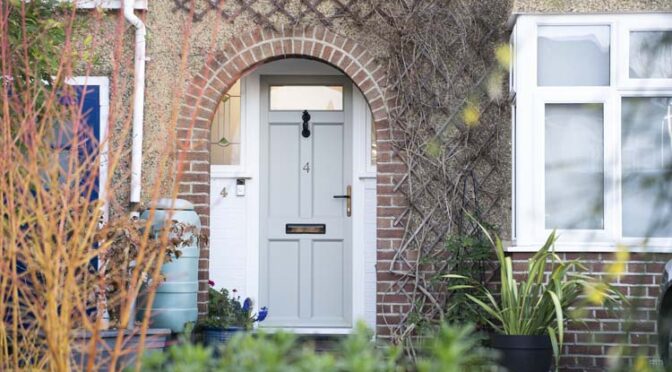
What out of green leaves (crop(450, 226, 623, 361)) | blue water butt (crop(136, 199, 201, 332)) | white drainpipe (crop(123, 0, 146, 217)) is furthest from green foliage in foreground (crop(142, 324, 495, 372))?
white drainpipe (crop(123, 0, 146, 217))

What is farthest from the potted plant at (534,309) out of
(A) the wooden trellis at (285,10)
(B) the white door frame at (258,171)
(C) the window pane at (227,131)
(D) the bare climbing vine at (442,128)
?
(C) the window pane at (227,131)

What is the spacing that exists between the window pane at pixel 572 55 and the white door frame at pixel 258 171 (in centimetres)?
184

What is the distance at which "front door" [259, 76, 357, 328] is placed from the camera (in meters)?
8.67

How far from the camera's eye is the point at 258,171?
8.73 metres

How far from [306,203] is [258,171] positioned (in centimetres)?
48

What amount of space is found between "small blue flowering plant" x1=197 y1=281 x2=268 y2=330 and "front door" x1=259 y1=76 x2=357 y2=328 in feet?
1.49

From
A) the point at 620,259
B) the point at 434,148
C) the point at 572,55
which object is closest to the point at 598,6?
the point at 572,55

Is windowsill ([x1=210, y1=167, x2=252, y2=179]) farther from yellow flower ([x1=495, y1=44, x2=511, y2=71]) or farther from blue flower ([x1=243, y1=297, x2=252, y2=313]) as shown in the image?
yellow flower ([x1=495, y1=44, x2=511, y2=71])

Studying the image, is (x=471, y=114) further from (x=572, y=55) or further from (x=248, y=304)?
(x=248, y=304)

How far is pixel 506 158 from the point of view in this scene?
7.70 metres

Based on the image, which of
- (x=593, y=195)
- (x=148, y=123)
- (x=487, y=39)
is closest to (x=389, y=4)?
(x=487, y=39)

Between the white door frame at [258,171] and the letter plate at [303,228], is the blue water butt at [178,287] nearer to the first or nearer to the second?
the white door frame at [258,171]

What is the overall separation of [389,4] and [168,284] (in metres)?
2.67

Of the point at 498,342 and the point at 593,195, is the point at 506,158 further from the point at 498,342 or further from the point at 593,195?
the point at 593,195
